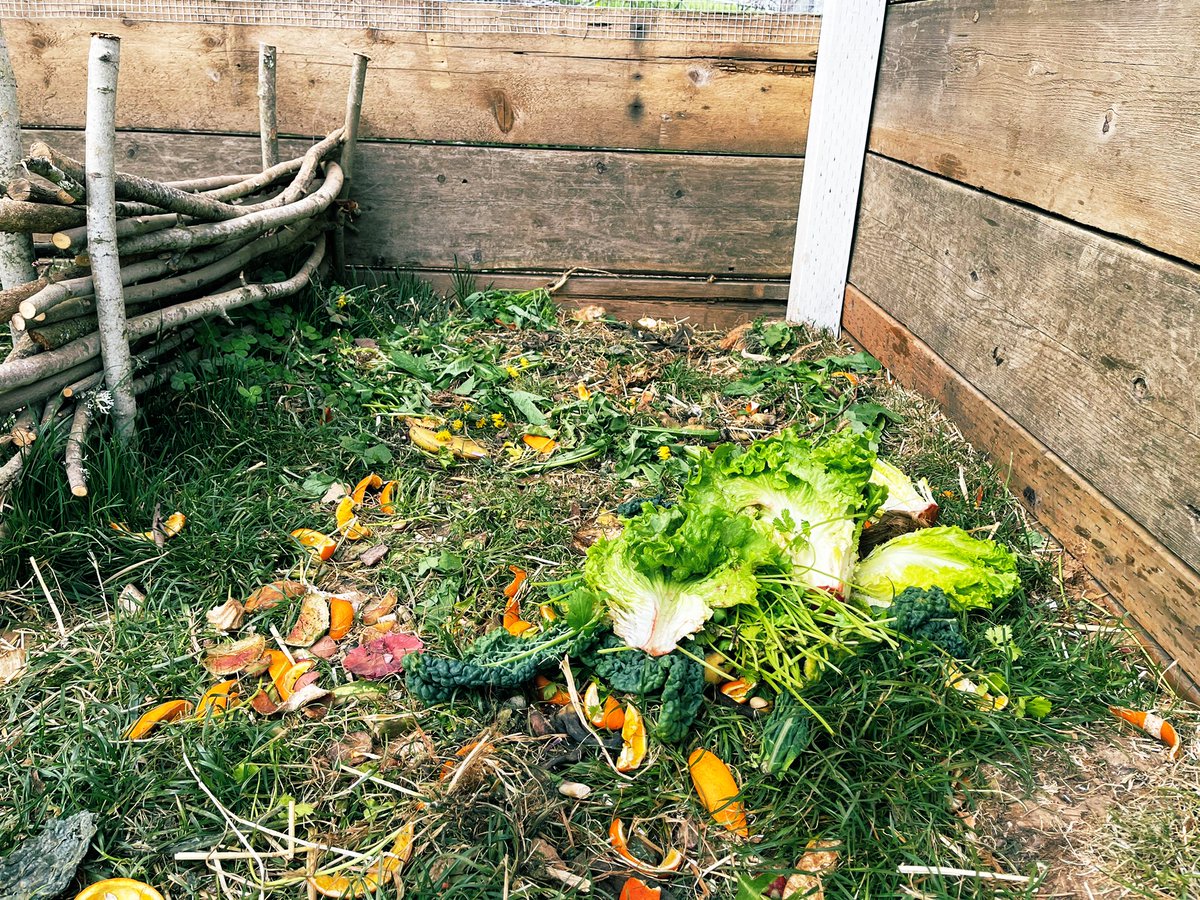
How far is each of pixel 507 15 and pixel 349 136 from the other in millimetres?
879

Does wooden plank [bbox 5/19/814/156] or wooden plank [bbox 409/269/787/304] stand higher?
wooden plank [bbox 5/19/814/156]

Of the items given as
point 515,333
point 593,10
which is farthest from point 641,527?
point 593,10

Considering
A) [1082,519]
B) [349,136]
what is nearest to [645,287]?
[349,136]

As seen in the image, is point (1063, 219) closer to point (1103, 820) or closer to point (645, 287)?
point (1103, 820)

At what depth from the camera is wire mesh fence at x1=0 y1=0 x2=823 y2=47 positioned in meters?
3.90

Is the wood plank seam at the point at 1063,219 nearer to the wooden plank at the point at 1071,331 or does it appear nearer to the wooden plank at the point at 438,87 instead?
the wooden plank at the point at 1071,331

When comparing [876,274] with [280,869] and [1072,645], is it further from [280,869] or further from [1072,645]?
[280,869]

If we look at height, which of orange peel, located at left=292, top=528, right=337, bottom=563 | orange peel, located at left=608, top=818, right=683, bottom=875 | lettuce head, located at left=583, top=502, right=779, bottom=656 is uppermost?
lettuce head, located at left=583, top=502, right=779, bottom=656

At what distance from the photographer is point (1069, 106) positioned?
2.52 meters

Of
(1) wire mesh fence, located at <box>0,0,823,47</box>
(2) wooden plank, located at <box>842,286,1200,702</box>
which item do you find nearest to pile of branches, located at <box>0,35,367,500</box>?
(1) wire mesh fence, located at <box>0,0,823,47</box>

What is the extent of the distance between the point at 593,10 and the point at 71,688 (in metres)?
3.35

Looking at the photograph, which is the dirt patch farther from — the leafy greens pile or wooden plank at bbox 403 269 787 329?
wooden plank at bbox 403 269 787 329

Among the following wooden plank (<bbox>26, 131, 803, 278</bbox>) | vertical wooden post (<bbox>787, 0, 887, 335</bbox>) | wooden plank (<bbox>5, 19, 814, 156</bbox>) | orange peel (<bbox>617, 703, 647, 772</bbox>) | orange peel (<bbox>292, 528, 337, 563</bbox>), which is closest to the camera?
orange peel (<bbox>617, 703, 647, 772</bbox>)

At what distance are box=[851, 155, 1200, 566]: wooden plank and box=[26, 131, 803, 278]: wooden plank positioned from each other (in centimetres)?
88
